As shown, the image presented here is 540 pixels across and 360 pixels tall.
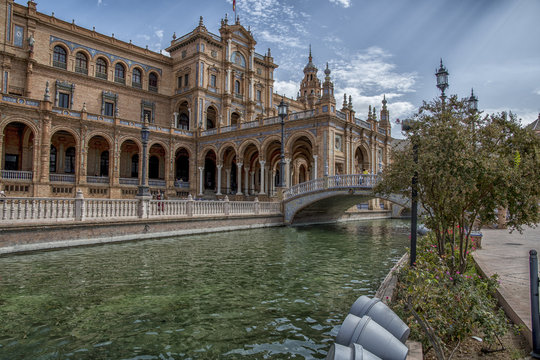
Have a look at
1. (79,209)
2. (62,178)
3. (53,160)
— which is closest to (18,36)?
(53,160)

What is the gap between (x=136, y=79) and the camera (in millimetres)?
36219

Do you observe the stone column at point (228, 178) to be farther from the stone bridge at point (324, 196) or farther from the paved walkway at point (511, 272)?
the paved walkway at point (511, 272)

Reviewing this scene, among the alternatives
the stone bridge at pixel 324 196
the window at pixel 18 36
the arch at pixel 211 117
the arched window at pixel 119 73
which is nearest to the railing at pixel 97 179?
the arched window at pixel 119 73

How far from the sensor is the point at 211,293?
22.9 feet

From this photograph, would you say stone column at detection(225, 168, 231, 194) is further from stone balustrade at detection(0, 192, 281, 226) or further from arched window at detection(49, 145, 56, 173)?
arched window at detection(49, 145, 56, 173)

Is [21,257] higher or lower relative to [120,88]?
lower

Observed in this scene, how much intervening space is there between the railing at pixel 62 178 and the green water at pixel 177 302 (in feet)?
Result: 59.7

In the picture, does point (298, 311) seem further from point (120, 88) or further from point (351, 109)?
point (120, 88)

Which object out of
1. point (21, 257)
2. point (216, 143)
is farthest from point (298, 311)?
point (216, 143)

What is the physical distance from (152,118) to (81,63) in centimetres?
807

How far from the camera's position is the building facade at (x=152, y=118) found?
86.7ft

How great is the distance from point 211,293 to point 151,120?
1290 inches

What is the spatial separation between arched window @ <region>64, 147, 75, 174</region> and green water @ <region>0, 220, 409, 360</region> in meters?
21.6

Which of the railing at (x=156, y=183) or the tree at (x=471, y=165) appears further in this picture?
the railing at (x=156, y=183)
